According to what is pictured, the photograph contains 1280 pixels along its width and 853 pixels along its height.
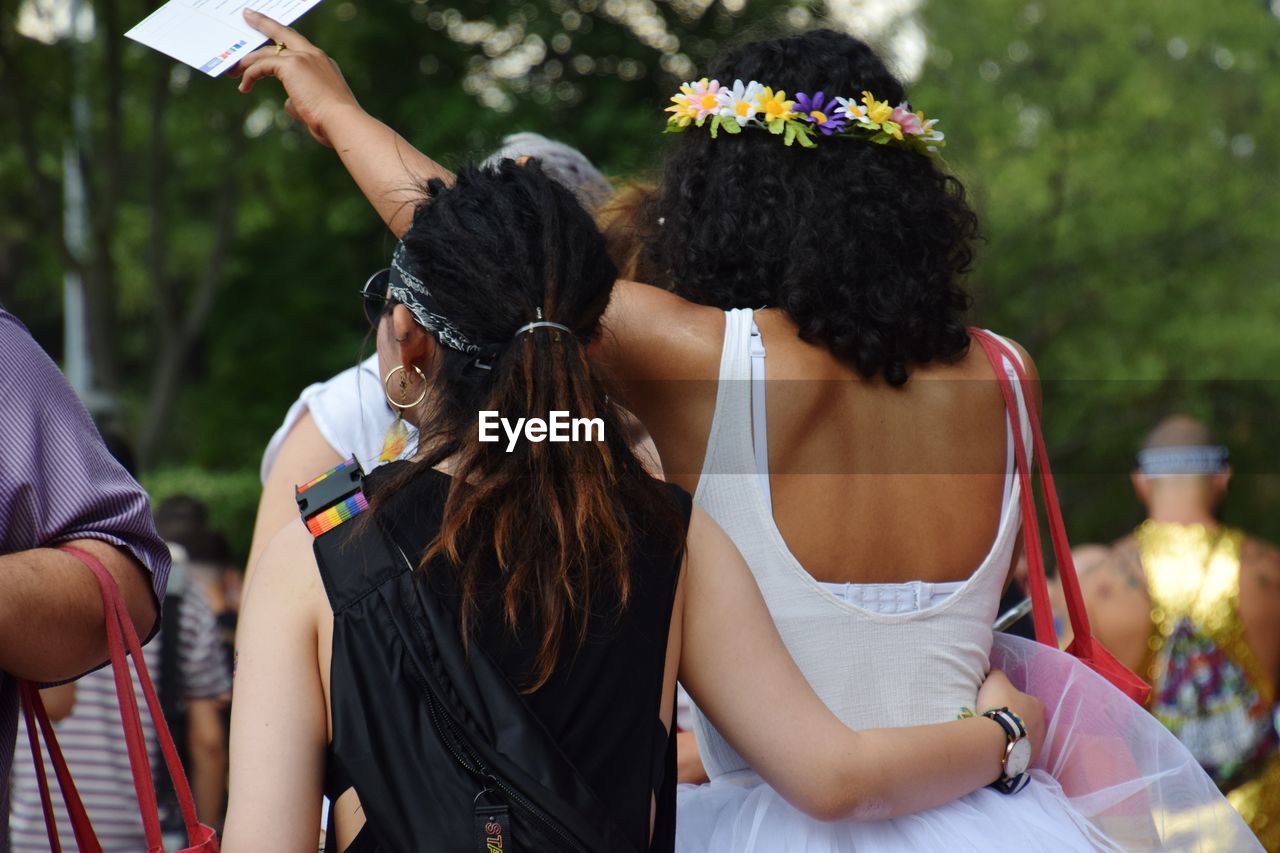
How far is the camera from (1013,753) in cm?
210

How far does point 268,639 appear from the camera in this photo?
1.69 m

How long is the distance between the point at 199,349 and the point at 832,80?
2270cm

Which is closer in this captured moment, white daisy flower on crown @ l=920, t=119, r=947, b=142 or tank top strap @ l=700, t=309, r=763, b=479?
tank top strap @ l=700, t=309, r=763, b=479

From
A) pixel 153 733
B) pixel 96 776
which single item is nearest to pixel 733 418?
pixel 96 776

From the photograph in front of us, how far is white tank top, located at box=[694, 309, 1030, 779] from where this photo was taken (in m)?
2.10

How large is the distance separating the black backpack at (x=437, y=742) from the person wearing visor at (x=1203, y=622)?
12.5ft

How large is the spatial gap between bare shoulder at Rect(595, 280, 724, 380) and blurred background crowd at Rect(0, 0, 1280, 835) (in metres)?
10.7

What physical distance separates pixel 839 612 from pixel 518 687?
24.7 inches

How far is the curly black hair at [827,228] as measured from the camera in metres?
2.19

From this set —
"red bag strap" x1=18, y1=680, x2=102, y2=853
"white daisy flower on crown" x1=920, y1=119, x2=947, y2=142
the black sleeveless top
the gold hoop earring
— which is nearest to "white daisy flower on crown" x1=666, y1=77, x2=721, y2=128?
"white daisy flower on crown" x1=920, y1=119, x2=947, y2=142

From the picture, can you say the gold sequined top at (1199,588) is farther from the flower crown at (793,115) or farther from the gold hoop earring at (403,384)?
the gold hoop earring at (403,384)

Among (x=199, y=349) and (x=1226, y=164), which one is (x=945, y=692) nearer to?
(x=1226, y=164)

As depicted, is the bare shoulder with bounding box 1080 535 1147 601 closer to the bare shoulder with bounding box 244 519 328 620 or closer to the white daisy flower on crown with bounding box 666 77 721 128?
the white daisy flower on crown with bounding box 666 77 721 128

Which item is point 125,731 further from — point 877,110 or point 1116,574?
point 1116,574
